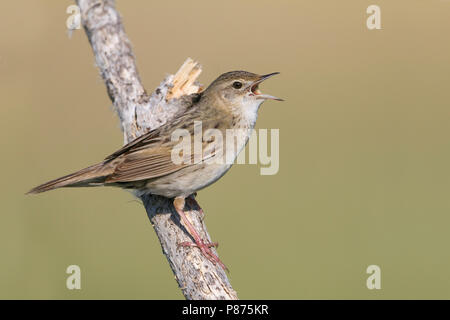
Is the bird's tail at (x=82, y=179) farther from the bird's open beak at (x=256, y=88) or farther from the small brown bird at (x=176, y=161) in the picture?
the bird's open beak at (x=256, y=88)

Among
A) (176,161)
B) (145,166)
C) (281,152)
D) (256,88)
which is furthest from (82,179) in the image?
(281,152)

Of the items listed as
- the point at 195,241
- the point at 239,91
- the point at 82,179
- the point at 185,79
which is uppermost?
the point at 185,79

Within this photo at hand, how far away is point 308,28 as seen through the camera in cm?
1365

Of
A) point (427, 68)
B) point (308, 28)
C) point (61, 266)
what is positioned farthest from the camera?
point (308, 28)

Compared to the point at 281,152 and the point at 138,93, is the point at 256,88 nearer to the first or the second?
the point at 138,93

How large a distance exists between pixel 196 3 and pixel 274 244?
7950 mm

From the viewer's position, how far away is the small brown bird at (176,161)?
5.02 metres

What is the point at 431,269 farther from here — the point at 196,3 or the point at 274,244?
the point at 196,3

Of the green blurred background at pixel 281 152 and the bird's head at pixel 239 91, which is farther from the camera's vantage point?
the green blurred background at pixel 281 152

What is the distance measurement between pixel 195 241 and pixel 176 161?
0.79 m

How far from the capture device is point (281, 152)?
10031 millimetres

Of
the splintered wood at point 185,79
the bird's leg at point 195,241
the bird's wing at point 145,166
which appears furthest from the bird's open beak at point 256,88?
the bird's leg at point 195,241

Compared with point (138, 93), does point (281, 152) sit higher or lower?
lower

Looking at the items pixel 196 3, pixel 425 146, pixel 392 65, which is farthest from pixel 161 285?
pixel 196 3
